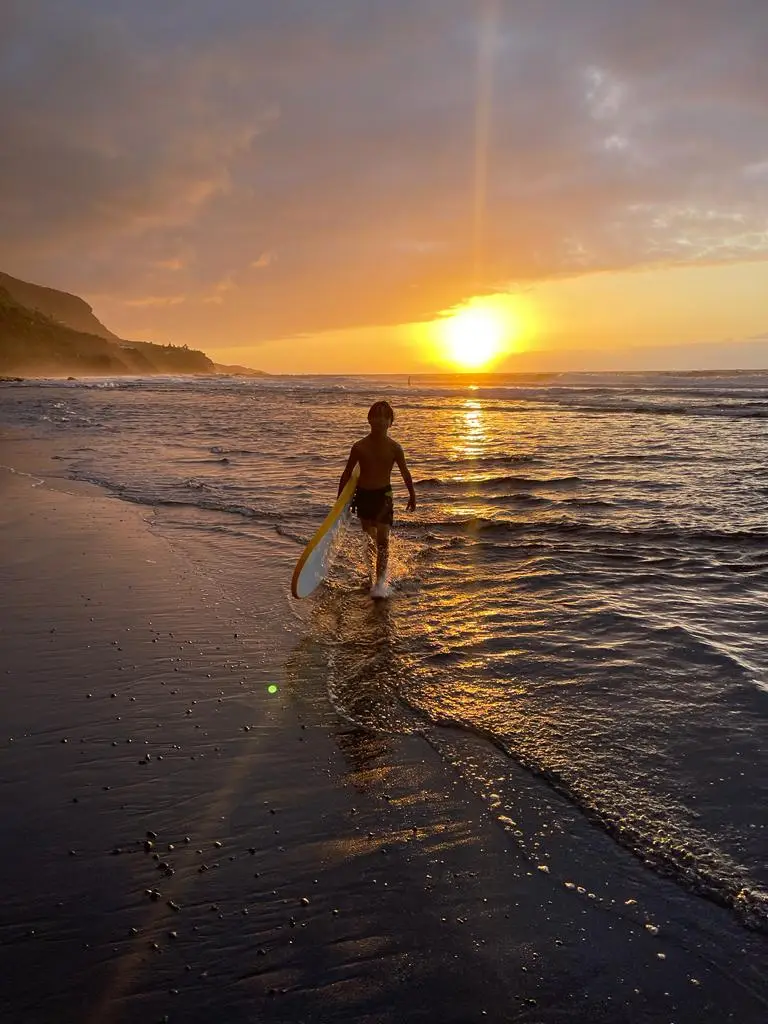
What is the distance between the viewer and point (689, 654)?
6.18m

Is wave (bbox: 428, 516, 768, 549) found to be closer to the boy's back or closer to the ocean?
the ocean

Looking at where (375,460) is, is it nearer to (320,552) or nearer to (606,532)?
(320,552)

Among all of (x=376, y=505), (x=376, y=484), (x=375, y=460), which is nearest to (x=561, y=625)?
(x=376, y=505)

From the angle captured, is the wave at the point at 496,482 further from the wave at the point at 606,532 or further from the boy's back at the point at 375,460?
the boy's back at the point at 375,460

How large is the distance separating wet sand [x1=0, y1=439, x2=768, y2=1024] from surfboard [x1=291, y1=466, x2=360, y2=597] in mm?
2152

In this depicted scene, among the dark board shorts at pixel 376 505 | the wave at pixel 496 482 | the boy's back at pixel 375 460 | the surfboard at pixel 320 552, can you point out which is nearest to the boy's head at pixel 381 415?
the boy's back at pixel 375 460

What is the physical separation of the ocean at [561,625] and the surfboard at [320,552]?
24 cm

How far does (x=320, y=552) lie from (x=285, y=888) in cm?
524

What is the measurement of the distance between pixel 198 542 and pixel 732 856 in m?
8.55

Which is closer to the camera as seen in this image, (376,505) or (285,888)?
(285,888)

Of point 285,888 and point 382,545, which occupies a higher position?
point 382,545

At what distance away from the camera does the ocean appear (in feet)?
13.4

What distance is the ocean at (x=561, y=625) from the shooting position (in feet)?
13.4

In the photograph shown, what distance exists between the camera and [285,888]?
3408 millimetres
